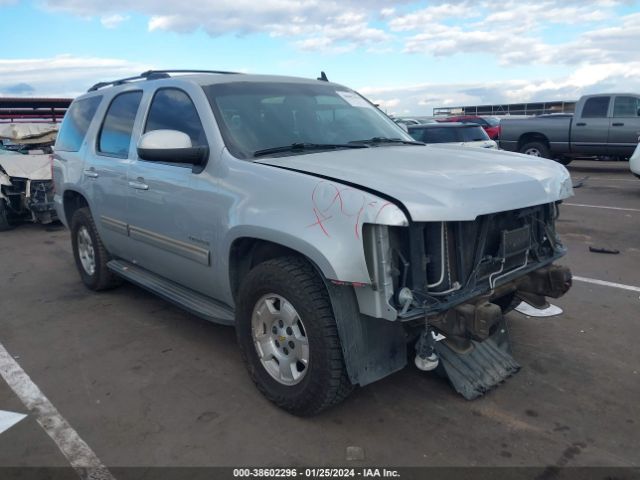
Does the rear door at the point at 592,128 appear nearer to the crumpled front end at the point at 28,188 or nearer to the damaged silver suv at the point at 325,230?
the damaged silver suv at the point at 325,230

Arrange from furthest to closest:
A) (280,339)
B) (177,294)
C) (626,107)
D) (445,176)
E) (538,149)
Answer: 1. (538,149)
2. (626,107)
3. (177,294)
4. (280,339)
5. (445,176)

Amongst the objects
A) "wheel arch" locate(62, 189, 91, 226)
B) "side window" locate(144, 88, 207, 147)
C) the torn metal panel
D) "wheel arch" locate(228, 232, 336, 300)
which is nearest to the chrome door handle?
"side window" locate(144, 88, 207, 147)

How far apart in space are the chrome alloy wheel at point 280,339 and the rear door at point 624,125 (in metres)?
13.3

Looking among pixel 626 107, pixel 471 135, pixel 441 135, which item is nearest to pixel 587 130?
pixel 626 107

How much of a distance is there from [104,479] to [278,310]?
3.98 ft

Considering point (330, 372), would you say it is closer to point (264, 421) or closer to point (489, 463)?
point (264, 421)

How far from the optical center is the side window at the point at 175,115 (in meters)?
3.71

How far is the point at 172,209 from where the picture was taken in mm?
3838

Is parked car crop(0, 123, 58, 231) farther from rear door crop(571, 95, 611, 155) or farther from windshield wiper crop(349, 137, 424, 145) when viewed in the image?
rear door crop(571, 95, 611, 155)

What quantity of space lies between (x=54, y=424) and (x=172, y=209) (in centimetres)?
152

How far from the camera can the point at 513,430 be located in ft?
9.89

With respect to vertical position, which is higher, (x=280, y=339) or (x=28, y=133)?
(x=28, y=133)

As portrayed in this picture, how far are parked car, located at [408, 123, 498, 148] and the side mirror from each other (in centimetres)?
965

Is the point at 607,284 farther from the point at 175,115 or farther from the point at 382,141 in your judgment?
the point at 175,115
